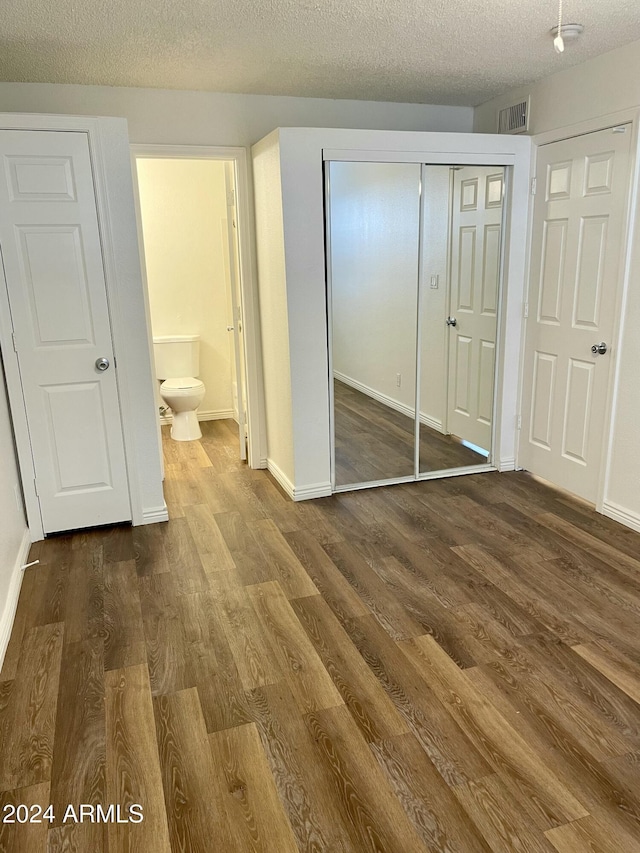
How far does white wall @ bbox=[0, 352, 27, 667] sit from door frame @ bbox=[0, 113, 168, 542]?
54 millimetres

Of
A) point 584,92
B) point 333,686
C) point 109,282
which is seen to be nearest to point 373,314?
point 109,282

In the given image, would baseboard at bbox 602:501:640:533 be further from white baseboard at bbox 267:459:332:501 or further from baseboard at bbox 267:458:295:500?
baseboard at bbox 267:458:295:500

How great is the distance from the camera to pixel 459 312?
4.02 m

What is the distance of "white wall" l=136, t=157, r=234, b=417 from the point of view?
532cm

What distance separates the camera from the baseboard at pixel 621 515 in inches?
131

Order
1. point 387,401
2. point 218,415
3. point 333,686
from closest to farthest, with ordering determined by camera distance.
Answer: point 333,686 < point 387,401 < point 218,415

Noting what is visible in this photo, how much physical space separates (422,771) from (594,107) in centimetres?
334

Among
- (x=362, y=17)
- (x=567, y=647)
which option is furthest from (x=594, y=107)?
(x=567, y=647)

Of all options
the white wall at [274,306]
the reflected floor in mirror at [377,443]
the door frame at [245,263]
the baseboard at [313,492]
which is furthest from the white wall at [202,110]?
the baseboard at [313,492]

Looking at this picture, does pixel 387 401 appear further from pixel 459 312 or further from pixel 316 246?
pixel 316 246

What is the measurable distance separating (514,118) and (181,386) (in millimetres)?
3158

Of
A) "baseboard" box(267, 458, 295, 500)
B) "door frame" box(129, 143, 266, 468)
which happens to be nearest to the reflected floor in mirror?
"baseboard" box(267, 458, 295, 500)

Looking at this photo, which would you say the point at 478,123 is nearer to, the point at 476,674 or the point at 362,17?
the point at 362,17

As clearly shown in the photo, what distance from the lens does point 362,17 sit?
8.77 ft
